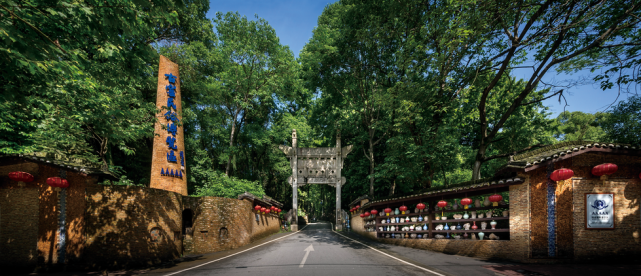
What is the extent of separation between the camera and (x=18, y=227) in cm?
822

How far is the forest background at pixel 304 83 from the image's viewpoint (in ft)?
20.9

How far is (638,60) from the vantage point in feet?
28.6

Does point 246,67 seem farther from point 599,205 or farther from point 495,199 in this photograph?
point 599,205

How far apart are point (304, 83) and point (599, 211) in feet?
86.0

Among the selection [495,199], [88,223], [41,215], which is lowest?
[88,223]

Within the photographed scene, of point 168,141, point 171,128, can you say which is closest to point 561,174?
point 168,141

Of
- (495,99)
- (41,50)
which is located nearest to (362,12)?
(495,99)

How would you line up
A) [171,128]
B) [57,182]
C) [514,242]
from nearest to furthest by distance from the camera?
1. [57,182]
2. [514,242]
3. [171,128]

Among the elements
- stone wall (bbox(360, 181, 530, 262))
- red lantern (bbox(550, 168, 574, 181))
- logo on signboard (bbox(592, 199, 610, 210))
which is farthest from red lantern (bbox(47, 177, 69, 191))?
logo on signboard (bbox(592, 199, 610, 210))

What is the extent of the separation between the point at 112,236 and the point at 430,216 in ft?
43.6

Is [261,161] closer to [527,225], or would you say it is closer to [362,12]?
[362,12]

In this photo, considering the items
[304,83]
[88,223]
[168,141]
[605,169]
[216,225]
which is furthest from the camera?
[304,83]

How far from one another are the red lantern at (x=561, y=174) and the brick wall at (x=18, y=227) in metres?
16.7

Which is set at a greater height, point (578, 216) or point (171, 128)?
Result: point (171, 128)
